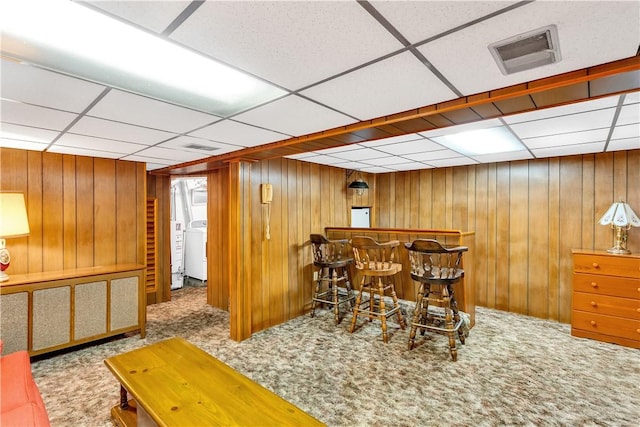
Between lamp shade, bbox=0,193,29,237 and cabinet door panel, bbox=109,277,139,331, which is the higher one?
lamp shade, bbox=0,193,29,237

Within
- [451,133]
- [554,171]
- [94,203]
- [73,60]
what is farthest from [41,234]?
[554,171]

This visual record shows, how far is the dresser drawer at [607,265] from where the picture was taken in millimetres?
3283

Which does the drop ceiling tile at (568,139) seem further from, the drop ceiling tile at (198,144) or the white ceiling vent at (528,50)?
the drop ceiling tile at (198,144)

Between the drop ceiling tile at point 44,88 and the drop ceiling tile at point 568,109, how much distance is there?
2.85 m

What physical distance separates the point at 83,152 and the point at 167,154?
91 cm

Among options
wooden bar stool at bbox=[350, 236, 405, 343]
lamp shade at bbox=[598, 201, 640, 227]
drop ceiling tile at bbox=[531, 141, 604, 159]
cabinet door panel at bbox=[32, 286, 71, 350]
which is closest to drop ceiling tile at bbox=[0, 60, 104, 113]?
cabinet door panel at bbox=[32, 286, 71, 350]

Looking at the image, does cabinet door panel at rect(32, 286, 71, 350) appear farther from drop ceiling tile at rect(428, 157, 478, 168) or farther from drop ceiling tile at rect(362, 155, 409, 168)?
drop ceiling tile at rect(428, 157, 478, 168)

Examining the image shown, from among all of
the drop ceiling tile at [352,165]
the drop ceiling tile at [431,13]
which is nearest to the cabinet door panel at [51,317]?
the drop ceiling tile at [352,165]

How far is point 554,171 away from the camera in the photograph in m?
4.21

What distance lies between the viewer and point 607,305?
3.41 m

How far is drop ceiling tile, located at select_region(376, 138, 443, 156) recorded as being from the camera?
10.8 ft

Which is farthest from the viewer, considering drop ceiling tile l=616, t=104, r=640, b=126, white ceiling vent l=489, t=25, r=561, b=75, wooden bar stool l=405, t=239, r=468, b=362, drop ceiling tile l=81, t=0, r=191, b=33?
wooden bar stool l=405, t=239, r=468, b=362

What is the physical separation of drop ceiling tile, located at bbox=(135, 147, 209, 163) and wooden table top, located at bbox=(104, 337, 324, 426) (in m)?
2.08

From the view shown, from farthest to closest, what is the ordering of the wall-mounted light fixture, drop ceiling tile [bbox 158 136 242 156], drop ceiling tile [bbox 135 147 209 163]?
1. the wall-mounted light fixture
2. drop ceiling tile [bbox 135 147 209 163]
3. drop ceiling tile [bbox 158 136 242 156]
